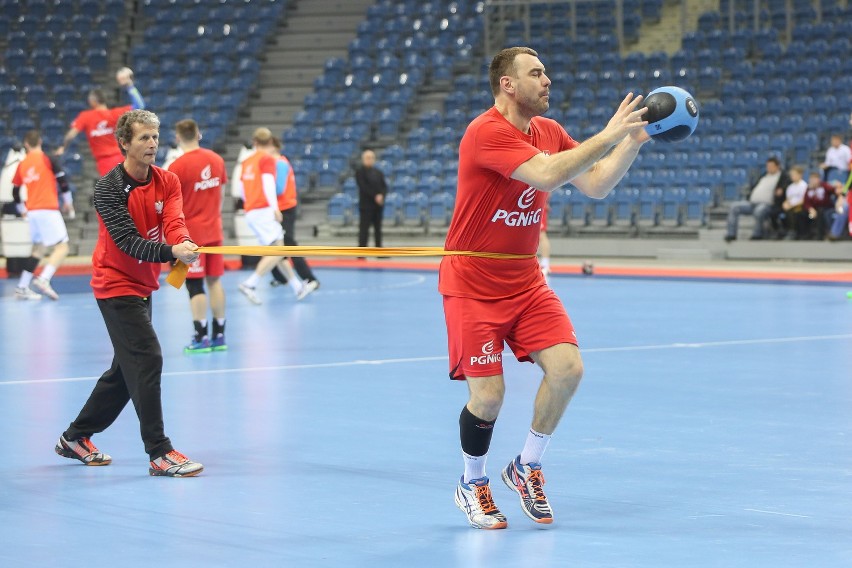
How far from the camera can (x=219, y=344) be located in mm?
12688

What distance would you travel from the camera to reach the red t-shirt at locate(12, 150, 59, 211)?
60.5 feet

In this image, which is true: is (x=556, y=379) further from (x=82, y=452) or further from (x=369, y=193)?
(x=369, y=193)

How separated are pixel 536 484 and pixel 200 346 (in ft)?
22.6

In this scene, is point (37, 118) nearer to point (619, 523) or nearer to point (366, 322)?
point (366, 322)

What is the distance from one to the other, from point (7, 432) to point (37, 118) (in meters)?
23.9

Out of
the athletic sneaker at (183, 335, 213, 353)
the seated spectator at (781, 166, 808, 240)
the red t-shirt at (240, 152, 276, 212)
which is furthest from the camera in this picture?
the seated spectator at (781, 166, 808, 240)

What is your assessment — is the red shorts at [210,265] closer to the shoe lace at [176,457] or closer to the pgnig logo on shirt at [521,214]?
the shoe lace at [176,457]

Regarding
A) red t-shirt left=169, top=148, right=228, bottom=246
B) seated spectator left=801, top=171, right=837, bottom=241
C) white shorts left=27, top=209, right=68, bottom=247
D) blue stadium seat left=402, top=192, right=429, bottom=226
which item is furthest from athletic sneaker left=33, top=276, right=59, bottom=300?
seated spectator left=801, top=171, right=837, bottom=241

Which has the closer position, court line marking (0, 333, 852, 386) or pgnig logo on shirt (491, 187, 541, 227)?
pgnig logo on shirt (491, 187, 541, 227)

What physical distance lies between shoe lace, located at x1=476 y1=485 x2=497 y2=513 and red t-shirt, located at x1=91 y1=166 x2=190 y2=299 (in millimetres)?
2250

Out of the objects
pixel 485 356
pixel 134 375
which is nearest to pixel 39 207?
pixel 134 375

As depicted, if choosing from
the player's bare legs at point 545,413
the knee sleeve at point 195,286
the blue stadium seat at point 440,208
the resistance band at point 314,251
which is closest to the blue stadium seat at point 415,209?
the blue stadium seat at point 440,208

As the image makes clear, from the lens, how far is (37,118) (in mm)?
31000

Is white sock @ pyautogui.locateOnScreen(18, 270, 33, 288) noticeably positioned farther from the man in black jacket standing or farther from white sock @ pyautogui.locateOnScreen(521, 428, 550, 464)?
white sock @ pyautogui.locateOnScreen(521, 428, 550, 464)
